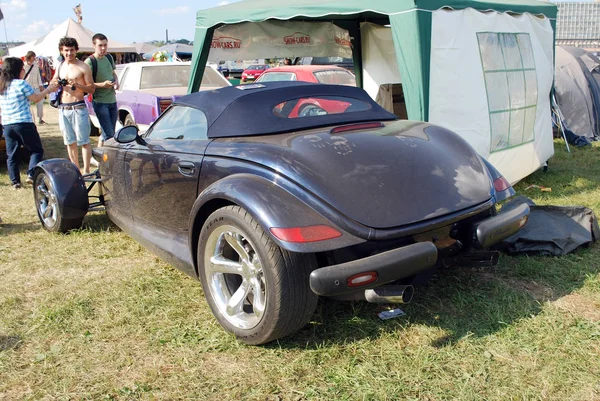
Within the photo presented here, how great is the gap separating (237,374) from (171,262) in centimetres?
113

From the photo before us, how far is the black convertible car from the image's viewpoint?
8.80ft

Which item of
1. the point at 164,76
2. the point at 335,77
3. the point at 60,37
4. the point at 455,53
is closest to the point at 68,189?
the point at 455,53

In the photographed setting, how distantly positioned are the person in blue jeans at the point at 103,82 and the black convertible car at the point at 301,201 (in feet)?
12.5

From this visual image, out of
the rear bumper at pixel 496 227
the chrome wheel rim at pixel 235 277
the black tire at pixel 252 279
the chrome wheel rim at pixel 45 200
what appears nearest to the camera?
the black tire at pixel 252 279

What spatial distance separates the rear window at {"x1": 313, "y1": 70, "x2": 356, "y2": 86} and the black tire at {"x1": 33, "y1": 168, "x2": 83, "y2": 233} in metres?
5.77

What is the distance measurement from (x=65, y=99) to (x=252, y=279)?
16.8ft

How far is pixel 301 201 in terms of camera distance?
2766mm

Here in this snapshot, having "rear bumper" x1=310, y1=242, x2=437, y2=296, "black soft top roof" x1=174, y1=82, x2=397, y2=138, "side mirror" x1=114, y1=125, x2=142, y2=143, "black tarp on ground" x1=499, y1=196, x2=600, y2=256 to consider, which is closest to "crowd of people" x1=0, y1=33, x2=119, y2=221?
"side mirror" x1=114, y1=125, x2=142, y2=143

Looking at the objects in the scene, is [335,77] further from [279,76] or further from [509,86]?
[509,86]

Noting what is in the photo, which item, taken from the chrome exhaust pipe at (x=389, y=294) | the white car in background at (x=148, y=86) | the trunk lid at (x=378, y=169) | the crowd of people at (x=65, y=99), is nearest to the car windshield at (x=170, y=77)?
the white car in background at (x=148, y=86)

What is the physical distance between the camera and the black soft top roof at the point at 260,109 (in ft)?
11.4

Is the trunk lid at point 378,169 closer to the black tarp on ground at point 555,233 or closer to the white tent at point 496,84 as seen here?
the black tarp on ground at point 555,233

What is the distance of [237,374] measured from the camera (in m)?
2.74

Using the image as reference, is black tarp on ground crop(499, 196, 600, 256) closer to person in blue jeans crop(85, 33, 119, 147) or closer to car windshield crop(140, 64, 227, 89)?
person in blue jeans crop(85, 33, 119, 147)
